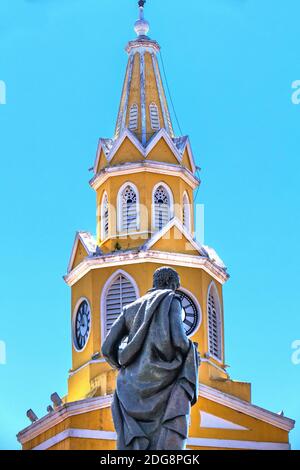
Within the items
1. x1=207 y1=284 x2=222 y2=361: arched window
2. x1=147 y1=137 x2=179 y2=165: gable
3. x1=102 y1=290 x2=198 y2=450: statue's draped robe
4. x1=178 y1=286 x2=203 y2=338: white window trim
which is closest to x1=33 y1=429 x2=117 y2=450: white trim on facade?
x1=178 y1=286 x2=203 y2=338: white window trim

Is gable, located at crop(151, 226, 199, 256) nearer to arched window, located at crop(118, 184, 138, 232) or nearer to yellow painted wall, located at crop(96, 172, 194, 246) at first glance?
yellow painted wall, located at crop(96, 172, 194, 246)

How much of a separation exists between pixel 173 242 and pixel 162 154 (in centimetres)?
356

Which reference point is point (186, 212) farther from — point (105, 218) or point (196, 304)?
point (196, 304)

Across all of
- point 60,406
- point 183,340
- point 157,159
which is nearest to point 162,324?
point 183,340

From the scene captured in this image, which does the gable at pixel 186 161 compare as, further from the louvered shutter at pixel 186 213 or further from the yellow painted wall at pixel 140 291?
the yellow painted wall at pixel 140 291

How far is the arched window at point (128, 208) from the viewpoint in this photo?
63.7 meters

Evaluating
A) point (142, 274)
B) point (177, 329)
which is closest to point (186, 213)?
point (142, 274)

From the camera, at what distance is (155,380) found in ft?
77.6

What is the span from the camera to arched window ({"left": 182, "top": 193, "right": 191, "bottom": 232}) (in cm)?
6456

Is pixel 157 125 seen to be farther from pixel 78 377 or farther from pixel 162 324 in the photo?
pixel 162 324

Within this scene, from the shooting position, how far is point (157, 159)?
213 ft

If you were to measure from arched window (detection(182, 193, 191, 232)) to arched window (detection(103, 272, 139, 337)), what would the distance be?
3.16 meters
